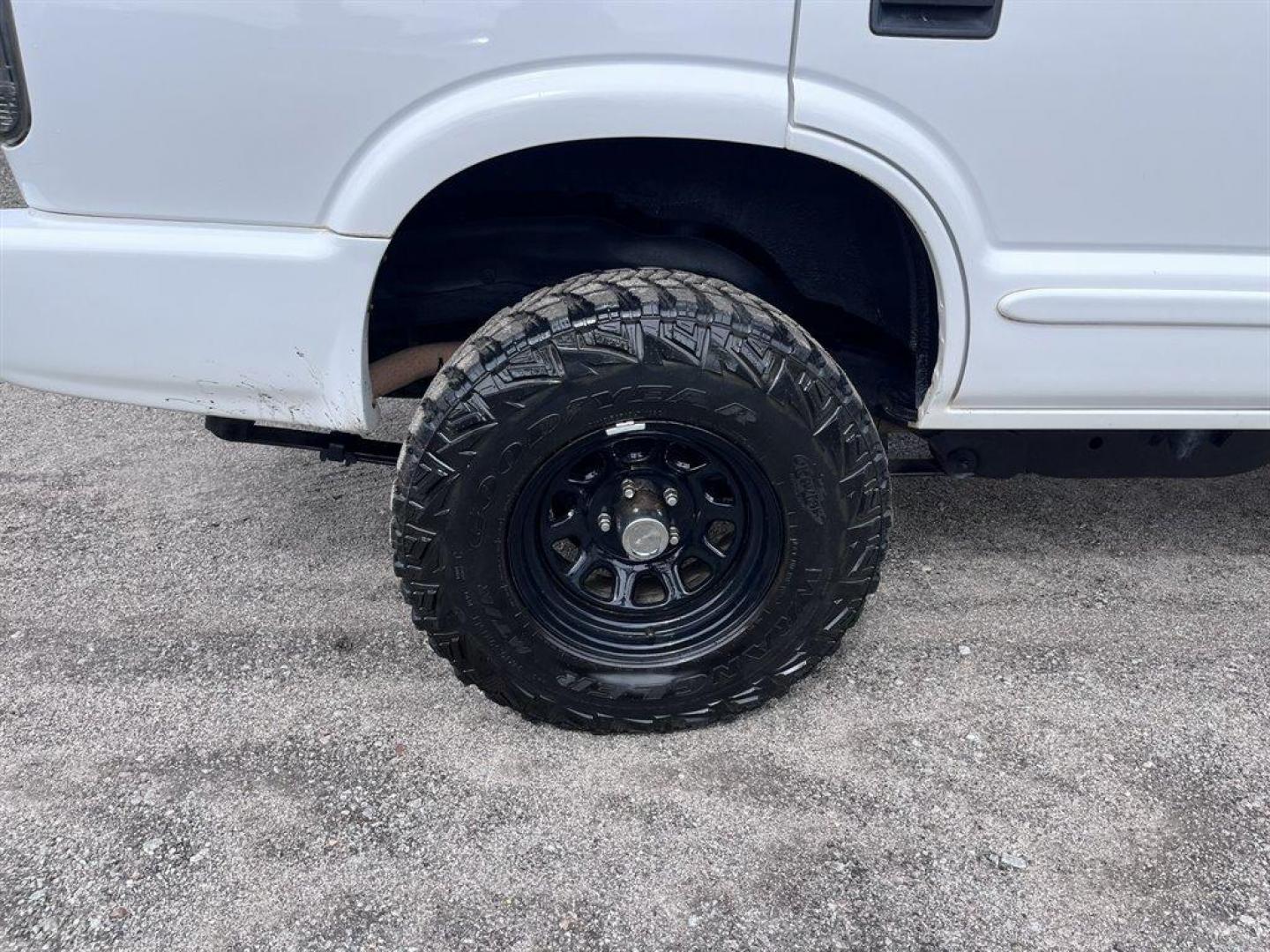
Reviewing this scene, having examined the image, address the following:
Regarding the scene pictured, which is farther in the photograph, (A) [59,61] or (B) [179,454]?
(B) [179,454]

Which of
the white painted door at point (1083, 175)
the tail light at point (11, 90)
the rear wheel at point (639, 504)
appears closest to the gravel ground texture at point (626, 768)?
the rear wheel at point (639, 504)

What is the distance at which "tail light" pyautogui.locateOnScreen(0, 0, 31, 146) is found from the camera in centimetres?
174

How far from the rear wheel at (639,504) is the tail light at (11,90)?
0.87 meters

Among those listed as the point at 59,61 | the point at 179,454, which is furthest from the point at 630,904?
the point at 179,454

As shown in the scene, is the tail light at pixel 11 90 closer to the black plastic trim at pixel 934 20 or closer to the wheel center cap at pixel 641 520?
the wheel center cap at pixel 641 520

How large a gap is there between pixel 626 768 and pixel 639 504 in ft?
1.90

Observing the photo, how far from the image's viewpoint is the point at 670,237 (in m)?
2.25

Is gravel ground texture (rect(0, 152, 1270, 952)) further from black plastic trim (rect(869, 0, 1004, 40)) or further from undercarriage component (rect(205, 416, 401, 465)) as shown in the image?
black plastic trim (rect(869, 0, 1004, 40))

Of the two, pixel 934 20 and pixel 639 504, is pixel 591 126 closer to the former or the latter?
pixel 934 20

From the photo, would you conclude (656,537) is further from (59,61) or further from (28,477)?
(28,477)

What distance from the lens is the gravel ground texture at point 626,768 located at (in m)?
1.85

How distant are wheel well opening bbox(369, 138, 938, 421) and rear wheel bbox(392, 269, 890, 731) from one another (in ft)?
0.76

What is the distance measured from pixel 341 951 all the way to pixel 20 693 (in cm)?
117

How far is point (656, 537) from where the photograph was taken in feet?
7.27
